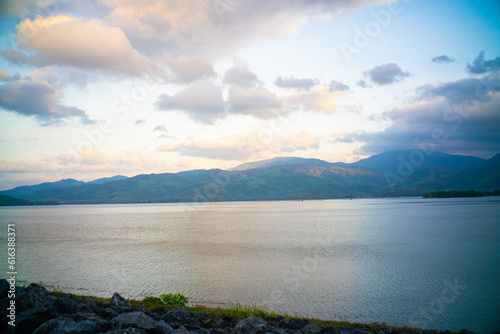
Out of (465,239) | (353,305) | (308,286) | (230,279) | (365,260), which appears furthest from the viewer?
(465,239)

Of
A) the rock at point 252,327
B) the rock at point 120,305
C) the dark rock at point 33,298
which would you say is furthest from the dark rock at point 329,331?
the dark rock at point 33,298

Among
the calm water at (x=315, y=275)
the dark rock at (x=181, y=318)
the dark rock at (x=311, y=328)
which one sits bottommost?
the calm water at (x=315, y=275)

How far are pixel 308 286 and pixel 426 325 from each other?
A: 342 inches

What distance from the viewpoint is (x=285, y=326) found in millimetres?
13680

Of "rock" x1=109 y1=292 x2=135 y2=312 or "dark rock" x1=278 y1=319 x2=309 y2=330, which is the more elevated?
"rock" x1=109 y1=292 x2=135 y2=312

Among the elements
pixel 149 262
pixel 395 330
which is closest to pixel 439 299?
pixel 395 330

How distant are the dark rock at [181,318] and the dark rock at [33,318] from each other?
501cm

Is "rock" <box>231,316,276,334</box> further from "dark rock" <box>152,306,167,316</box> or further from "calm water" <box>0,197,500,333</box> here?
"calm water" <box>0,197,500,333</box>

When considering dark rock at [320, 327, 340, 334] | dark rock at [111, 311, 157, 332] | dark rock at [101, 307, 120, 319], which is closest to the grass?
dark rock at [320, 327, 340, 334]

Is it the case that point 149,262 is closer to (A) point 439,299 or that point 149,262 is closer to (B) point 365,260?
(B) point 365,260

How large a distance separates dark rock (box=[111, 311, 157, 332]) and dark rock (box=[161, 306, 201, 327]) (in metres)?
2.12

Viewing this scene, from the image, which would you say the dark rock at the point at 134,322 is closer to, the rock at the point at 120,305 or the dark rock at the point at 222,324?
the dark rock at the point at 222,324

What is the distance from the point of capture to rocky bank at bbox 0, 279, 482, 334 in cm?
1093

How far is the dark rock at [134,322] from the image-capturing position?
1127cm
